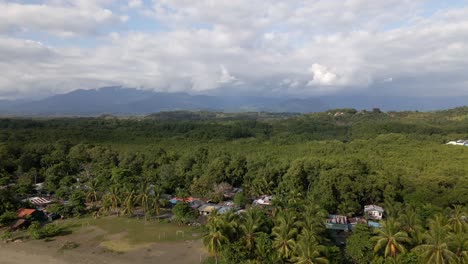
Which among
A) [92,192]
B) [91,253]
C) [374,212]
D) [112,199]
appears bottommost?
[91,253]

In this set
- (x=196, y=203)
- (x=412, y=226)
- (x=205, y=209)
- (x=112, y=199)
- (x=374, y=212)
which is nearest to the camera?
(x=412, y=226)

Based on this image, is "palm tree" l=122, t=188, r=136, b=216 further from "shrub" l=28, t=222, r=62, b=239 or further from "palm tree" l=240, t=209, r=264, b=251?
"palm tree" l=240, t=209, r=264, b=251

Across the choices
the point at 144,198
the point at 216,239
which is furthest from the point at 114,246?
the point at 216,239

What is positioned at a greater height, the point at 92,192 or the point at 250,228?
the point at 250,228

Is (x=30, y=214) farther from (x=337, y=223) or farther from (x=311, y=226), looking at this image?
(x=337, y=223)

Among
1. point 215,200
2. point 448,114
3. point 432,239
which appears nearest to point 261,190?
point 215,200

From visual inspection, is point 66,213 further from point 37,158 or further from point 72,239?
point 37,158

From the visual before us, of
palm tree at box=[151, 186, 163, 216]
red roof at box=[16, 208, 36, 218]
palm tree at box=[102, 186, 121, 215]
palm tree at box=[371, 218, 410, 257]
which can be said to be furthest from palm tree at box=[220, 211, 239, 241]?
red roof at box=[16, 208, 36, 218]
